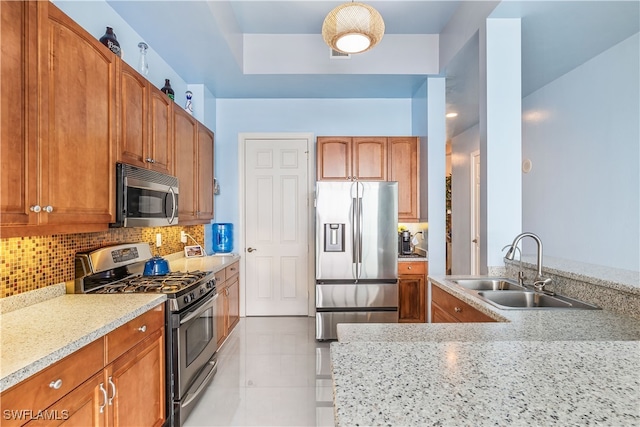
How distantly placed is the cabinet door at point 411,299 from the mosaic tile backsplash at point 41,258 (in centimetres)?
273

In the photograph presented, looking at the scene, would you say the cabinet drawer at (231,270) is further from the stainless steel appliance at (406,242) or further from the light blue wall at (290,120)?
the stainless steel appliance at (406,242)

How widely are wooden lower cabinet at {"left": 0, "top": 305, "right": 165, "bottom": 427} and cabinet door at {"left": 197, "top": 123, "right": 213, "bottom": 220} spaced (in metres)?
1.64

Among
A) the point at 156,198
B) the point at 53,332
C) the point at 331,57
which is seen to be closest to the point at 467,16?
the point at 331,57

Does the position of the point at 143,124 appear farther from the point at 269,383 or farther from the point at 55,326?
the point at 269,383

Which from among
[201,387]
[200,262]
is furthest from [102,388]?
[200,262]

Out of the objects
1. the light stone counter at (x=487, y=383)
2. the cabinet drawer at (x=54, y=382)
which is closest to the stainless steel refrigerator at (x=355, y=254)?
the cabinet drawer at (x=54, y=382)

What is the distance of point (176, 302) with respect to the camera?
1938mm

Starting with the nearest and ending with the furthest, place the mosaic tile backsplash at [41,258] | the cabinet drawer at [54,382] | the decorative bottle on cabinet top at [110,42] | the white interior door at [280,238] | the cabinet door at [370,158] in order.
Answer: the cabinet drawer at [54,382], the mosaic tile backsplash at [41,258], the decorative bottle on cabinet top at [110,42], the cabinet door at [370,158], the white interior door at [280,238]

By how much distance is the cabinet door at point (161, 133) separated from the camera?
233 cm

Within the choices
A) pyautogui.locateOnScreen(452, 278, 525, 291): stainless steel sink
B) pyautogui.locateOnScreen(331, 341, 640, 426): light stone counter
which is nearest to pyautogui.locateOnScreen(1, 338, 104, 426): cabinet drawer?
pyautogui.locateOnScreen(331, 341, 640, 426): light stone counter

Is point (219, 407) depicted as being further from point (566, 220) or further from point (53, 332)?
point (566, 220)

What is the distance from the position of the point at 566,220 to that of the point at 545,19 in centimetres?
214

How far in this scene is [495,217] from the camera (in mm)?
2324

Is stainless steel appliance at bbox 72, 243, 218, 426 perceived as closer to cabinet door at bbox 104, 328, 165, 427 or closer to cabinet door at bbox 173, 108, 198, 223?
cabinet door at bbox 104, 328, 165, 427
